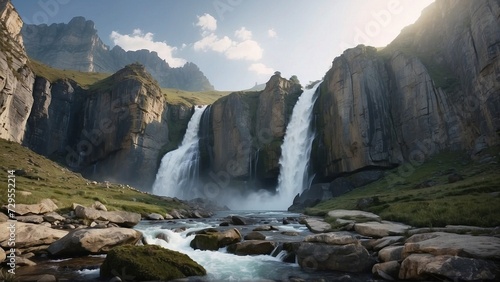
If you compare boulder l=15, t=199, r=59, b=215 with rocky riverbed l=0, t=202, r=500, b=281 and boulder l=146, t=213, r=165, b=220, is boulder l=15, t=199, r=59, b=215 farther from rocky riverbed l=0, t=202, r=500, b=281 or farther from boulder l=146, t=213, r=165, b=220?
boulder l=146, t=213, r=165, b=220

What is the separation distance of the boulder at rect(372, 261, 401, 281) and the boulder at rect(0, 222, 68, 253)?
17.3m

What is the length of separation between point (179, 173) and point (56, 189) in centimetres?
4679

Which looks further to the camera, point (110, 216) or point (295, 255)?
point (110, 216)

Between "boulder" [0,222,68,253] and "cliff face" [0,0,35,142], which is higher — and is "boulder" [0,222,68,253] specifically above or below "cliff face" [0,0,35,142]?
below

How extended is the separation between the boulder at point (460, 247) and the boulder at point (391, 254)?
1.95 feet

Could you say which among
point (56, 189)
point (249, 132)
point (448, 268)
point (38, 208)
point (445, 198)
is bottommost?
point (448, 268)

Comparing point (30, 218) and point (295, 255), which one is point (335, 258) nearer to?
point (295, 255)

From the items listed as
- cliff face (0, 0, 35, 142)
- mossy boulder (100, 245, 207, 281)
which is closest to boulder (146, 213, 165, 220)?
mossy boulder (100, 245, 207, 281)

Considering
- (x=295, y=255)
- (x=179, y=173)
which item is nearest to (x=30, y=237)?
(x=295, y=255)

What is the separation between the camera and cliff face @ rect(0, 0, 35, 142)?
62625 mm

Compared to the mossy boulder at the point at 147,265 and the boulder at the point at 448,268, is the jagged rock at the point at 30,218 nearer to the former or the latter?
the mossy boulder at the point at 147,265

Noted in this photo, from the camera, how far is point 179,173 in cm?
8562

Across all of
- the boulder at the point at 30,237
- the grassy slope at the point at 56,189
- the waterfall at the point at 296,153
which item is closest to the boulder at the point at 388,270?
the boulder at the point at 30,237

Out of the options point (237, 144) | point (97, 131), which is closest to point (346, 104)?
point (237, 144)
